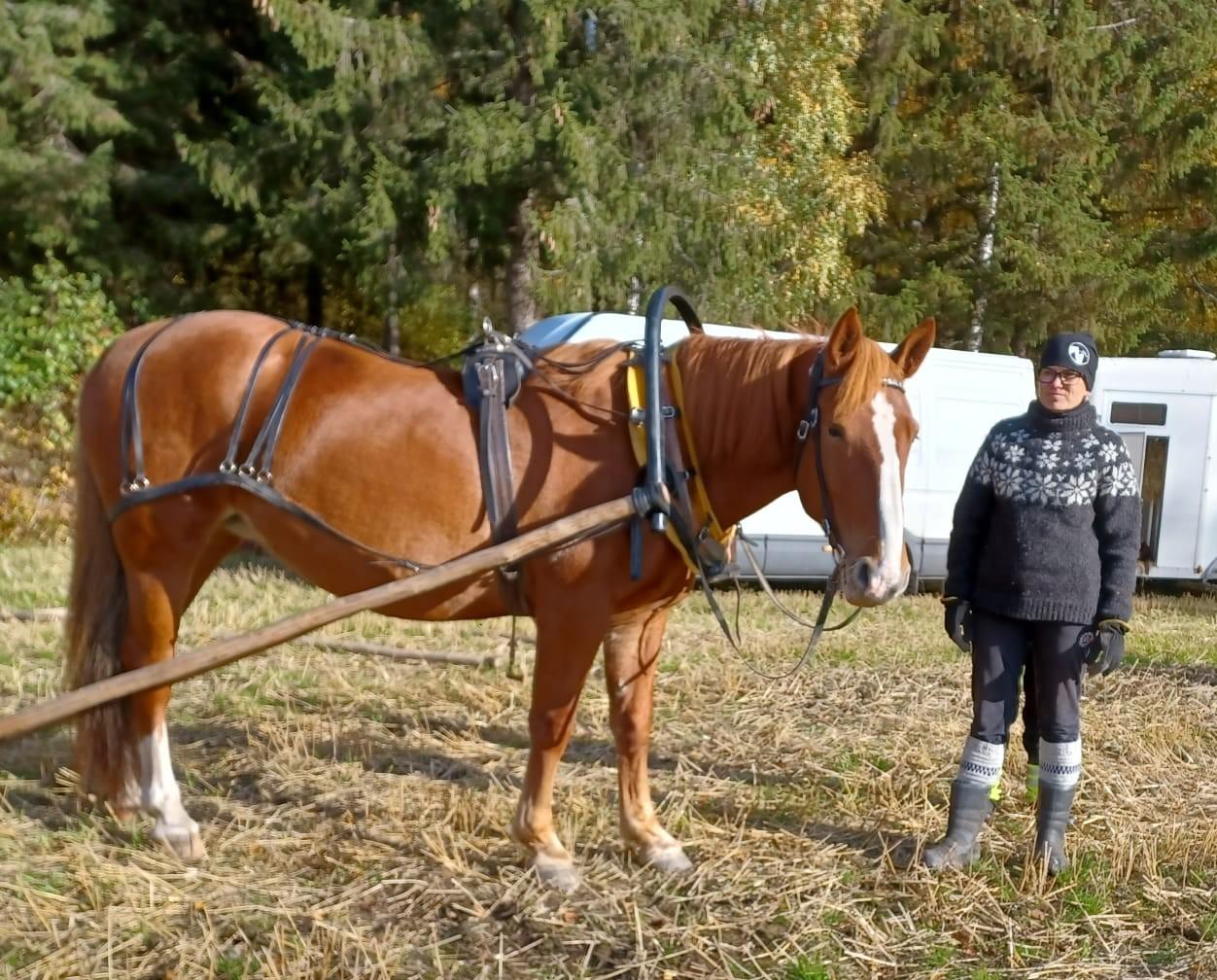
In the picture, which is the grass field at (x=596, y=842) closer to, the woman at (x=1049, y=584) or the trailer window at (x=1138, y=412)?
the woman at (x=1049, y=584)

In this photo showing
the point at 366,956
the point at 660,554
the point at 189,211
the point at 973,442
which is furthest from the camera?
the point at 189,211

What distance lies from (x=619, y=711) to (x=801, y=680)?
2370 millimetres

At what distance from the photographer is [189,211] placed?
1375 centimetres

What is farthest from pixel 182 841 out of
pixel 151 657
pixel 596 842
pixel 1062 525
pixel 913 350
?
pixel 1062 525

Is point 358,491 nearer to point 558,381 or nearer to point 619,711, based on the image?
point 558,381

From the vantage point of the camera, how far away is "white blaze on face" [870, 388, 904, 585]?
9.90 ft

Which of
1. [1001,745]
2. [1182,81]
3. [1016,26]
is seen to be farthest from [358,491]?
[1182,81]

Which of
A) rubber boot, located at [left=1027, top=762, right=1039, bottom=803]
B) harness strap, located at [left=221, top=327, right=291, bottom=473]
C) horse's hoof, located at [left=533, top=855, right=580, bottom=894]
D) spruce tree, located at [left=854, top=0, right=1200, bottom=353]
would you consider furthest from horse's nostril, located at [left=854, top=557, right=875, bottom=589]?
spruce tree, located at [left=854, top=0, right=1200, bottom=353]

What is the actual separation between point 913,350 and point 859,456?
1.63ft

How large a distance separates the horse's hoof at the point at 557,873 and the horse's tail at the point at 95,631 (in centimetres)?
147

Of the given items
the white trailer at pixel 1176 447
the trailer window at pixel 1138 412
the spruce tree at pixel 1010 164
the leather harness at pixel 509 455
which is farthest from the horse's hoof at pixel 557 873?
the spruce tree at pixel 1010 164

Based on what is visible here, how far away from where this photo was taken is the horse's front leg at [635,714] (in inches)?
145

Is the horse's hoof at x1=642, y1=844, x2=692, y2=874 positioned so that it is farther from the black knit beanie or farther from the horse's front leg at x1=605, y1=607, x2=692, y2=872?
the black knit beanie

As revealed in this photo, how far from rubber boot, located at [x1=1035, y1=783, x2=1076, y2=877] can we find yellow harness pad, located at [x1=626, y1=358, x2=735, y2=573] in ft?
4.53
